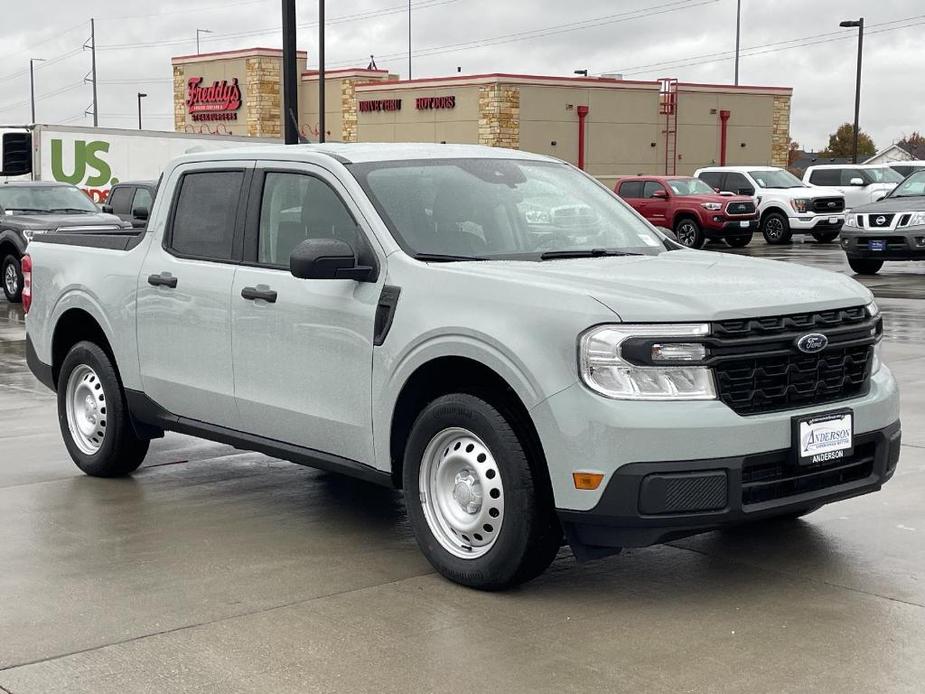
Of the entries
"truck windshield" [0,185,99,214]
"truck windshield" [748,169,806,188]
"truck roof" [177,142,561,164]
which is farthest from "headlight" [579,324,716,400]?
"truck windshield" [748,169,806,188]

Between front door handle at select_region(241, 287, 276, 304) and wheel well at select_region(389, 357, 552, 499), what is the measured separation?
3.12 ft

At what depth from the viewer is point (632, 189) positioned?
115 feet

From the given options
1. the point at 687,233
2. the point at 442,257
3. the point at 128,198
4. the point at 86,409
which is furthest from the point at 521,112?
the point at 442,257

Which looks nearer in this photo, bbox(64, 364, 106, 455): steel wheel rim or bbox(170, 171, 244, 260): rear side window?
bbox(170, 171, 244, 260): rear side window

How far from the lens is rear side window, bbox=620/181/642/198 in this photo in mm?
34938

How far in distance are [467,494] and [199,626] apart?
1147mm

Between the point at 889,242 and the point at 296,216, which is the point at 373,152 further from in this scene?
the point at 889,242

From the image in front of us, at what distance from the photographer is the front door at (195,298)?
666 centimetres

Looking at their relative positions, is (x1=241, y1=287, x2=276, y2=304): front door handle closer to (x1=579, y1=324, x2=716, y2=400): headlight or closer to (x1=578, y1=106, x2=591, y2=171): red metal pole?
(x1=579, y1=324, x2=716, y2=400): headlight

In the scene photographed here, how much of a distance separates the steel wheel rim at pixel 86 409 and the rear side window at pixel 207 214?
41.2 inches

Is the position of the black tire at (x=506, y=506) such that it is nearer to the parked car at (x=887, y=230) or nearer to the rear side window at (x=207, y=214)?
the rear side window at (x=207, y=214)

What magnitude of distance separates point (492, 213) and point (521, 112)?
44.6 metres

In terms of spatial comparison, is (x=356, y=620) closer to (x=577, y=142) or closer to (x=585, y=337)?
(x=585, y=337)

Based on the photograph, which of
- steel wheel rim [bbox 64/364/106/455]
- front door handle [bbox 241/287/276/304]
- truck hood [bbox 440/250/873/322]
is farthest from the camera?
steel wheel rim [bbox 64/364/106/455]
